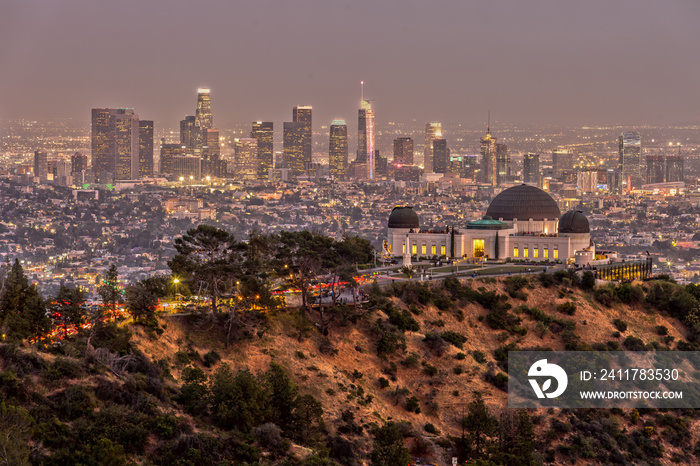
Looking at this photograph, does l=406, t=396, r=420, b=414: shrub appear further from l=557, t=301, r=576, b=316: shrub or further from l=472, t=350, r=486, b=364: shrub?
l=557, t=301, r=576, b=316: shrub

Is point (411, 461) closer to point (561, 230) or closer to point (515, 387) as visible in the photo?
point (515, 387)

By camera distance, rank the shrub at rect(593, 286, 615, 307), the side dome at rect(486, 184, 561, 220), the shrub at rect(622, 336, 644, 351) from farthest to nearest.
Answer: the side dome at rect(486, 184, 561, 220) < the shrub at rect(593, 286, 615, 307) < the shrub at rect(622, 336, 644, 351)

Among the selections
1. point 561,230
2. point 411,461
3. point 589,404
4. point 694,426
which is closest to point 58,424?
point 411,461

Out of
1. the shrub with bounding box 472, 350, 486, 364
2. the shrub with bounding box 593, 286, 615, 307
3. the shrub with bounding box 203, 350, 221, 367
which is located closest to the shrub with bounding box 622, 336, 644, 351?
the shrub with bounding box 593, 286, 615, 307

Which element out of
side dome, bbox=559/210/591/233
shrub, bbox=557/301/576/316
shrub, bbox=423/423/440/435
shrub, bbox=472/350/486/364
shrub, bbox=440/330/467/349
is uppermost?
side dome, bbox=559/210/591/233

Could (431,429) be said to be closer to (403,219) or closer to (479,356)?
(479,356)
